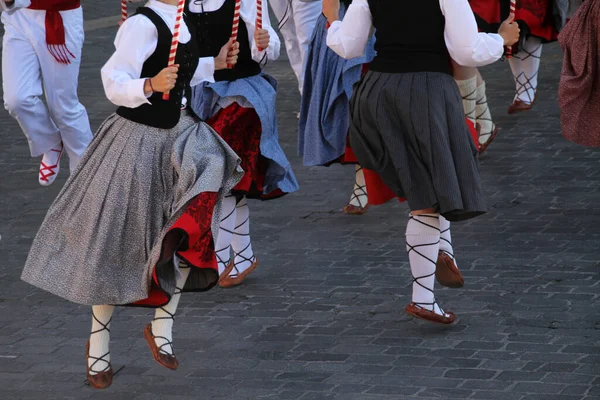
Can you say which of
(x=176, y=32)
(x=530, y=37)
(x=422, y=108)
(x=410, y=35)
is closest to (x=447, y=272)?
(x=422, y=108)

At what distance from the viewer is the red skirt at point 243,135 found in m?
5.89

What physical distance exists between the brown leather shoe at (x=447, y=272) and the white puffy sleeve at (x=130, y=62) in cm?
174

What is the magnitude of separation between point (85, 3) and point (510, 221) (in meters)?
12.4

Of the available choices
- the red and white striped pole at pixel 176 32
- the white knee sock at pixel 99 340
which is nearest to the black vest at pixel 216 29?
the red and white striped pole at pixel 176 32

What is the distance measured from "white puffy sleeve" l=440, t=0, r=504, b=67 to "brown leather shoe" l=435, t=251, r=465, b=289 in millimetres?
1005

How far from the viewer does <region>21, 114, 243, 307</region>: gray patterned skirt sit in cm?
457

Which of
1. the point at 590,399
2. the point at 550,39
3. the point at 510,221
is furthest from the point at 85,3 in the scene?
the point at 590,399

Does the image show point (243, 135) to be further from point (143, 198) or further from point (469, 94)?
point (469, 94)

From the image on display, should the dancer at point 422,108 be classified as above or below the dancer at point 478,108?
above

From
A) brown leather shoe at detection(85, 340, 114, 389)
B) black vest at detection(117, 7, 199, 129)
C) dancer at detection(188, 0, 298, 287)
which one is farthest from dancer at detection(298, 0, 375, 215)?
brown leather shoe at detection(85, 340, 114, 389)

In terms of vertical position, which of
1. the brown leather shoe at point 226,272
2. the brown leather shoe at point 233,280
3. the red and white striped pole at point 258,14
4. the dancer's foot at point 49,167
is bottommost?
the dancer's foot at point 49,167

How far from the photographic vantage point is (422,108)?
512cm

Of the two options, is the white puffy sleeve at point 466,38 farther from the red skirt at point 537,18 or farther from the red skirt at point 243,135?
the red skirt at point 537,18

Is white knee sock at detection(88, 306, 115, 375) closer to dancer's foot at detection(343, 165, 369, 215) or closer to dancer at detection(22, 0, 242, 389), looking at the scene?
dancer at detection(22, 0, 242, 389)
